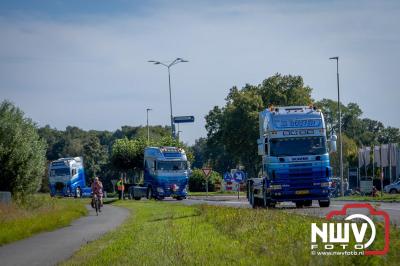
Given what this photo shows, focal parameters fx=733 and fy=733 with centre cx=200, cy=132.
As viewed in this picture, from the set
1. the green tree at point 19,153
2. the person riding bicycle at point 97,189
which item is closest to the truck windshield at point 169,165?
the person riding bicycle at point 97,189

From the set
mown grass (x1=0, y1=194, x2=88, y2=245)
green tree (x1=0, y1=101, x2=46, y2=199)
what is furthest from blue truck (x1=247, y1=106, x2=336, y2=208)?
green tree (x1=0, y1=101, x2=46, y2=199)

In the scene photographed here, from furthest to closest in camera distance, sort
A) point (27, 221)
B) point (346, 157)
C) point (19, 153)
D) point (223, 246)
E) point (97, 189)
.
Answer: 1. point (346, 157)
2. point (97, 189)
3. point (19, 153)
4. point (27, 221)
5. point (223, 246)

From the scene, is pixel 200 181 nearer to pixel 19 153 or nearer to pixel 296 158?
pixel 19 153

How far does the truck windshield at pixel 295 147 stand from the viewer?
29469mm

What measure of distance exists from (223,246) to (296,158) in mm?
14627

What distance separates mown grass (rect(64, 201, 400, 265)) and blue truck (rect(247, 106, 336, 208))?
7.88 metres

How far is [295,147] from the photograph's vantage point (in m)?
29.5

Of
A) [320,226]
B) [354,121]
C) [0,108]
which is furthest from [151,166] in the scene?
[354,121]

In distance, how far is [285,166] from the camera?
96.4 ft

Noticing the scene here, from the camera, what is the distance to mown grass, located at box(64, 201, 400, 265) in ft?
40.1

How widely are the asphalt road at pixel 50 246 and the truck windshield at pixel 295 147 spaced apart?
23.8 ft

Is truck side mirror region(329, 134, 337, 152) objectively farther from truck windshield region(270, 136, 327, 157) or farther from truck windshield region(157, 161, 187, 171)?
truck windshield region(157, 161, 187, 171)

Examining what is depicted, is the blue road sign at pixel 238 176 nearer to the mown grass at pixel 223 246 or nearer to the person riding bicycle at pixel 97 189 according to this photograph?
the person riding bicycle at pixel 97 189

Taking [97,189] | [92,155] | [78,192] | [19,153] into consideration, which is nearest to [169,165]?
[97,189]
